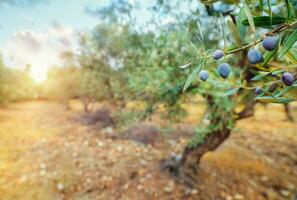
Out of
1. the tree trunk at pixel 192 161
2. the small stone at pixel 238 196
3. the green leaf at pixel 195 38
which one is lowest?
the small stone at pixel 238 196

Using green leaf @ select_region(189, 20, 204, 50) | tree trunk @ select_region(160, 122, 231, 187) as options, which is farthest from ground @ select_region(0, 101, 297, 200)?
green leaf @ select_region(189, 20, 204, 50)

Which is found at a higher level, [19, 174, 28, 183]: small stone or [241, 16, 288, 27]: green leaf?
[241, 16, 288, 27]: green leaf

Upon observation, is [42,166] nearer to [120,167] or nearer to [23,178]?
[23,178]

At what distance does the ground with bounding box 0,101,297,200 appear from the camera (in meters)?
4.03

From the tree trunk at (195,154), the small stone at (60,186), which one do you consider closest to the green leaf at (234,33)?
the tree trunk at (195,154)

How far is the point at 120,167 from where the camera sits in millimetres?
4723

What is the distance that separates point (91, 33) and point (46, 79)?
3.89 metres

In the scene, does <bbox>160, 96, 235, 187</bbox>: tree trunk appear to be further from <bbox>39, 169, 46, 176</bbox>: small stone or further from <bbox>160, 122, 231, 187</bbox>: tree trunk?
<bbox>39, 169, 46, 176</bbox>: small stone

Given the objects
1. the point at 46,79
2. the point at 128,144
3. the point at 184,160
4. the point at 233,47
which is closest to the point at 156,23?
the point at 184,160

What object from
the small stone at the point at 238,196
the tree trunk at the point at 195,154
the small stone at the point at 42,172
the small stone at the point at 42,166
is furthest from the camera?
the small stone at the point at 42,166

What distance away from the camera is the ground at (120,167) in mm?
4031

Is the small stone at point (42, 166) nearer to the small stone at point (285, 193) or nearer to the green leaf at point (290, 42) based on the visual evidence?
the small stone at point (285, 193)

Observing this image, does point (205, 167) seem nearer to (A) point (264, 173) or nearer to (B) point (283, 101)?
(A) point (264, 173)

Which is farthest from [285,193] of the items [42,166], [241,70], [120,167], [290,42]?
[290,42]
